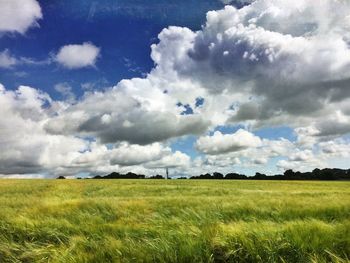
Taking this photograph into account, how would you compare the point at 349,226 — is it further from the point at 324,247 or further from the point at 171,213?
the point at 171,213

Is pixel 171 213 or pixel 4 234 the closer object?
pixel 4 234

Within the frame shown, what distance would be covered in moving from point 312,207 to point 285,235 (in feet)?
19.1

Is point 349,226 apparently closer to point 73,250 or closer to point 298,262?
point 298,262

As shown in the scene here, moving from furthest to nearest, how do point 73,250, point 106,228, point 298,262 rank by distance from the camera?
point 106,228 < point 73,250 < point 298,262

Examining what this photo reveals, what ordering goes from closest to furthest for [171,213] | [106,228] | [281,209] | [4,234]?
[106,228] < [4,234] < [281,209] < [171,213]

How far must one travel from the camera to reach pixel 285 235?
24.1 feet

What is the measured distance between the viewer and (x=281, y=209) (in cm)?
1244

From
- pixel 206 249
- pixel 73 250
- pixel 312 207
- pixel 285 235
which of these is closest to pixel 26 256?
pixel 73 250

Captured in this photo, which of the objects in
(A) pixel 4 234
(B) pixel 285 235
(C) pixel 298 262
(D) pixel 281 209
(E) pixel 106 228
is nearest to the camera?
(C) pixel 298 262

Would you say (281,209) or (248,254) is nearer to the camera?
(248,254)

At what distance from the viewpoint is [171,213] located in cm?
1354

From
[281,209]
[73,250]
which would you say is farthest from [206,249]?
[281,209]

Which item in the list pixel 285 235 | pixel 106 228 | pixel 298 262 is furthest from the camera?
pixel 106 228

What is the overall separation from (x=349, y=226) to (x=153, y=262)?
3.76m
